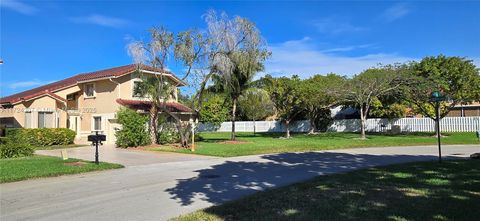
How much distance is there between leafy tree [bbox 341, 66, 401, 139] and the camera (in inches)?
1179

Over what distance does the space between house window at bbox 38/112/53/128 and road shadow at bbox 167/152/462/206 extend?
1772cm

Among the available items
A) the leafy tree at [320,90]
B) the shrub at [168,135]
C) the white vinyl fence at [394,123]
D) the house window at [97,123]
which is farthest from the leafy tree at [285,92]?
the house window at [97,123]

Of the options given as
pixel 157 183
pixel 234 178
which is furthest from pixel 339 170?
pixel 157 183

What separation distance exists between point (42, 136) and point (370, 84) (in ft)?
73.4

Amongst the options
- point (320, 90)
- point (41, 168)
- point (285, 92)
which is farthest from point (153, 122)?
point (320, 90)

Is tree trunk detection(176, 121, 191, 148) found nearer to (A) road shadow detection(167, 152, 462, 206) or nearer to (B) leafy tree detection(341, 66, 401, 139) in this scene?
(A) road shadow detection(167, 152, 462, 206)

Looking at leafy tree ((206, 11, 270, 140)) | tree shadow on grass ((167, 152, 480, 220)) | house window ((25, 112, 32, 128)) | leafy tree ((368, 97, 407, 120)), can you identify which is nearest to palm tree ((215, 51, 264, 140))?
leafy tree ((206, 11, 270, 140))

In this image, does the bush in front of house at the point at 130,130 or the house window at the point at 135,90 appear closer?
the bush in front of house at the point at 130,130

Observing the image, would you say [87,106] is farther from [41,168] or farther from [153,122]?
[41,168]

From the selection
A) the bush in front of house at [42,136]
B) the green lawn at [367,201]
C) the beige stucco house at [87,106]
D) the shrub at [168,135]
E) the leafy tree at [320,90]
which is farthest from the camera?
the leafy tree at [320,90]

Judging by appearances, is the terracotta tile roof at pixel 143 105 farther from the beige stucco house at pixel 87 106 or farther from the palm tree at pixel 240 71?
the palm tree at pixel 240 71

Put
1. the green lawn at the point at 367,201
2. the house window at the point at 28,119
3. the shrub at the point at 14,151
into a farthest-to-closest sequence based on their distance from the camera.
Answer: the house window at the point at 28,119 < the shrub at the point at 14,151 < the green lawn at the point at 367,201

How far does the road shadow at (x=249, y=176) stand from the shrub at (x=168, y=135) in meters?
11.6

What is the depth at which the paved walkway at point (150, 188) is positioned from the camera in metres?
7.84
